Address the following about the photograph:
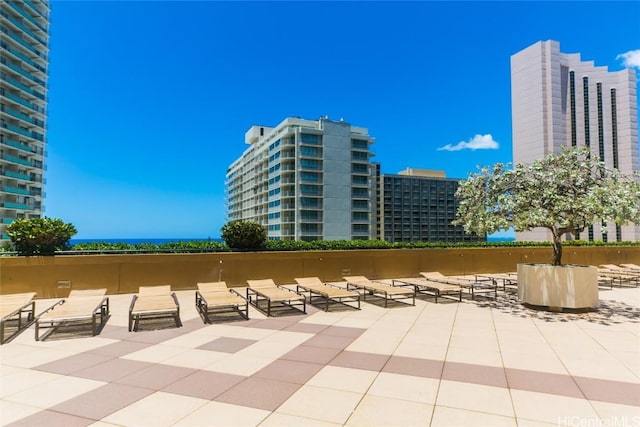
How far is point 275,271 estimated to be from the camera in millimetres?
13227

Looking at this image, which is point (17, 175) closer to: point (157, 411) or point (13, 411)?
point (13, 411)

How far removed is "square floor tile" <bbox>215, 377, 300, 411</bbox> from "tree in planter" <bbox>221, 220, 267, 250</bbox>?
8602mm

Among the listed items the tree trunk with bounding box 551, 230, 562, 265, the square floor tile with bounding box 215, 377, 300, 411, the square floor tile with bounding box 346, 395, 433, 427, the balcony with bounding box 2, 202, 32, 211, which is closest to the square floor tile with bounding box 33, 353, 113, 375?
the square floor tile with bounding box 215, 377, 300, 411

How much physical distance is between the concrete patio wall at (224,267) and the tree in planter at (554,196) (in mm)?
4935

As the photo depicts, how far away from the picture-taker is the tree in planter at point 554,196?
8.81m

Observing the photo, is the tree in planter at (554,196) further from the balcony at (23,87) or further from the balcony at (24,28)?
the balcony at (24,28)

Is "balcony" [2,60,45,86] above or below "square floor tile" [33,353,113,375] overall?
above

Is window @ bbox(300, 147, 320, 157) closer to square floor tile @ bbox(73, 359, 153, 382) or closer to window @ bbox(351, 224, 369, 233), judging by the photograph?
window @ bbox(351, 224, 369, 233)

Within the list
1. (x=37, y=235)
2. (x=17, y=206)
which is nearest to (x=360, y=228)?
(x=17, y=206)

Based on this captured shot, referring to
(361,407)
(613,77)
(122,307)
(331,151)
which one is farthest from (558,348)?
(613,77)

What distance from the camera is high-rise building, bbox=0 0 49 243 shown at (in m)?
63.2

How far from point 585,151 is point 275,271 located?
10453 mm

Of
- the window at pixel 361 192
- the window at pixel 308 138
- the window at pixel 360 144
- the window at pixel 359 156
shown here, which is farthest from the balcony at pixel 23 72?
the window at pixel 361 192

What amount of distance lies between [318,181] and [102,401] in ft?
247
